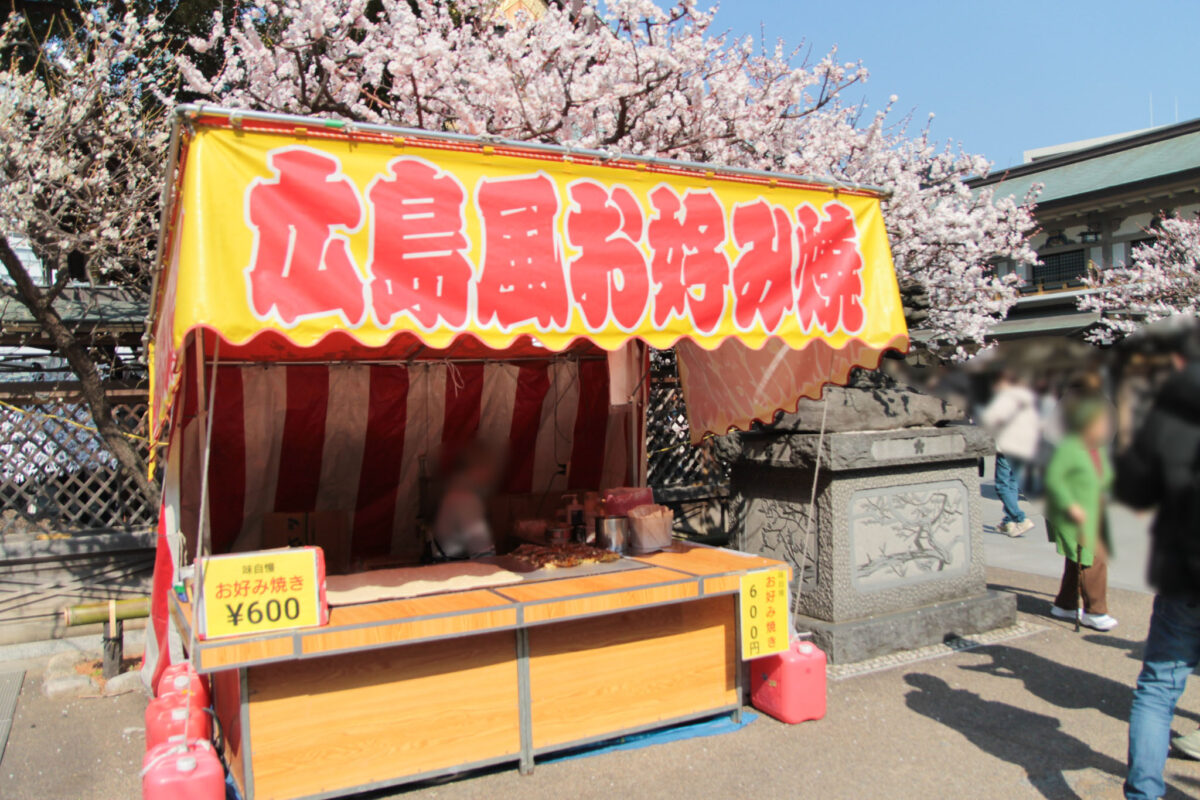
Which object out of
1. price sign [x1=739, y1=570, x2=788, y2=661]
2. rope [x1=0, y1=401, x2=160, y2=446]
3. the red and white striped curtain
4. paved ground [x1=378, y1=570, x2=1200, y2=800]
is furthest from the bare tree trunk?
price sign [x1=739, y1=570, x2=788, y2=661]

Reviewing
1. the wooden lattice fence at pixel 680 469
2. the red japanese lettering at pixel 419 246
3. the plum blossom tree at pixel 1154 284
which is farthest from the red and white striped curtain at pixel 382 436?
the plum blossom tree at pixel 1154 284

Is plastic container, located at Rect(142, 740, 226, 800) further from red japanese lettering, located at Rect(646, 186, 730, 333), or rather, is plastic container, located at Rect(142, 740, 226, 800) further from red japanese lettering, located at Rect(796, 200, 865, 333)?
red japanese lettering, located at Rect(796, 200, 865, 333)

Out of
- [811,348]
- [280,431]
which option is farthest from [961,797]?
[280,431]

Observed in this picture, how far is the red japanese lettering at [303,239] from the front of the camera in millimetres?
3271

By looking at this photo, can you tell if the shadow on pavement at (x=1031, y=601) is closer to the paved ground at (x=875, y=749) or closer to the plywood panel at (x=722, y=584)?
the paved ground at (x=875, y=749)

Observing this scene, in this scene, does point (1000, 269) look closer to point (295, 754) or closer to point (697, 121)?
point (697, 121)

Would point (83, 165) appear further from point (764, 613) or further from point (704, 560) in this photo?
point (764, 613)

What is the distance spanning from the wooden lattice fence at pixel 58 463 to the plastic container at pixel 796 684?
5656mm

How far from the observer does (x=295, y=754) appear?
385 cm

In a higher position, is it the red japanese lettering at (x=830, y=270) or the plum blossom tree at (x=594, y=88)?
the plum blossom tree at (x=594, y=88)

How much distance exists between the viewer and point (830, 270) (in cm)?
462

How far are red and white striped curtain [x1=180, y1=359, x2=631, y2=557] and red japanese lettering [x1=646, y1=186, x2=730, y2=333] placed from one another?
3345 mm

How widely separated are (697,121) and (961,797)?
22.9ft

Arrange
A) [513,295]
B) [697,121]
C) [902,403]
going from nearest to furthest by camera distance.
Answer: [513,295] < [902,403] < [697,121]
